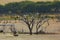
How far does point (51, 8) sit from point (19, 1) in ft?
17.2

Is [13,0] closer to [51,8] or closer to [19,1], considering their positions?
[19,1]

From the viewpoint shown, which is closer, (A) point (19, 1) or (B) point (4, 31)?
(B) point (4, 31)

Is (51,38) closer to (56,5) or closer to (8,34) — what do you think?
(8,34)

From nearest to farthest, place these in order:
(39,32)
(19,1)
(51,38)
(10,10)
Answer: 1. (51,38)
2. (39,32)
3. (10,10)
4. (19,1)

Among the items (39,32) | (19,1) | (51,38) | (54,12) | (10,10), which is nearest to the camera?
(51,38)

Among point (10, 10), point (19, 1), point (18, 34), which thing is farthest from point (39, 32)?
point (19, 1)

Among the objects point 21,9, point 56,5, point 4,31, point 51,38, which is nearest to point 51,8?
point 56,5

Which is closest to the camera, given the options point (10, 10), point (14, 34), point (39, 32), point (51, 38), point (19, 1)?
point (51, 38)

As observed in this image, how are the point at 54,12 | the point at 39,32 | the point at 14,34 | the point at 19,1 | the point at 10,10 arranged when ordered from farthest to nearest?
the point at 19,1 → the point at 10,10 → the point at 54,12 → the point at 39,32 → the point at 14,34

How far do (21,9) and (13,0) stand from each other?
117 inches

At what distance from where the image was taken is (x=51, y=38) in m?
24.9

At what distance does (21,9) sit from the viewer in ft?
164

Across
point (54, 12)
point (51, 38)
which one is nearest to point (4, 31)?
point (51, 38)

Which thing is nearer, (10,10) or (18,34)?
(18,34)
